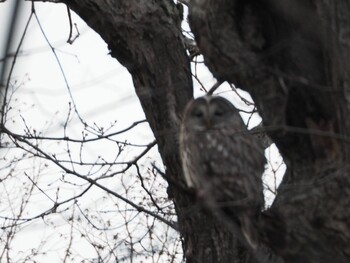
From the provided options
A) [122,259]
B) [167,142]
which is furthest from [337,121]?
[122,259]

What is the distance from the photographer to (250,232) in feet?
11.7

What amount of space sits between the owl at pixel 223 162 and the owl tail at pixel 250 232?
0.11 m

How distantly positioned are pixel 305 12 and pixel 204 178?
137 cm

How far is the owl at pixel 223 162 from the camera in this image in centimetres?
396

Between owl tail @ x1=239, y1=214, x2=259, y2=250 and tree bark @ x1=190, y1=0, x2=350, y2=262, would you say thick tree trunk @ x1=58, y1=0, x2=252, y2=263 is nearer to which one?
owl tail @ x1=239, y1=214, x2=259, y2=250

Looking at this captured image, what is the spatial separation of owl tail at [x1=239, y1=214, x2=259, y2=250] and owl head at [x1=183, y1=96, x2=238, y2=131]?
0.91 meters

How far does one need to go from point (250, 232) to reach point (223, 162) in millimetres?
663

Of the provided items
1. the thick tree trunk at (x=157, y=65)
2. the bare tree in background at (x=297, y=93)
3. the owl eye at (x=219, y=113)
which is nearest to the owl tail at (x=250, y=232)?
the bare tree in background at (x=297, y=93)

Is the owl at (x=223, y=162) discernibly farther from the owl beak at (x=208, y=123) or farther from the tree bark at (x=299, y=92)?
the tree bark at (x=299, y=92)

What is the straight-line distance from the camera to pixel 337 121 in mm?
3250

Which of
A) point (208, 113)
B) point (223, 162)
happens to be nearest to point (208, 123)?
point (208, 113)

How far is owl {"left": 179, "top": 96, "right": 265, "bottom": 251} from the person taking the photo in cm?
396

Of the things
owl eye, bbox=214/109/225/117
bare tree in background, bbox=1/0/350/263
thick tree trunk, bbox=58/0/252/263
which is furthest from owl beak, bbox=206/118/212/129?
bare tree in background, bbox=1/0/350/263

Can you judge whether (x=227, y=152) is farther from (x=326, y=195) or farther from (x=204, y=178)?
(x=326, y=195)
